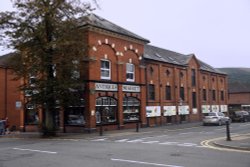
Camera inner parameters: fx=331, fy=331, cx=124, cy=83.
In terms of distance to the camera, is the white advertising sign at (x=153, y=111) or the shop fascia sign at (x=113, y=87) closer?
the shop fascia sign at (x=113, y=87)

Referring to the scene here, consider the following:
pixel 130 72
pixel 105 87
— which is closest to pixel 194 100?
pixel 130 72

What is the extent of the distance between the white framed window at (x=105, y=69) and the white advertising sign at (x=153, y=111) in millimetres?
6995

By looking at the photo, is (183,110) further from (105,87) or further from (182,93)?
(105,87)

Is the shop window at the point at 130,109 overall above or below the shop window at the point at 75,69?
below

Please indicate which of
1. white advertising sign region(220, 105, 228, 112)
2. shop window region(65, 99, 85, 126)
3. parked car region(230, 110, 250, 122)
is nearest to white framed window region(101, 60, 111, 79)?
shop window region(65, 99, 85, 126)

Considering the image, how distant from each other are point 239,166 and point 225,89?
47425 mm

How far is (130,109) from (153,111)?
425cm

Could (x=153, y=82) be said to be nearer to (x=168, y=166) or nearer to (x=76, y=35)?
(x=76, y=35)

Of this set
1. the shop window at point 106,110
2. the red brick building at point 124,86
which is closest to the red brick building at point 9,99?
the red brick building at point 124,86

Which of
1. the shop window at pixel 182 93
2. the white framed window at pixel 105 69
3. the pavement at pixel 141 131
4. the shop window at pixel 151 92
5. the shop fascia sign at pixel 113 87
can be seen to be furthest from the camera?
the shop window at pixel 182 93

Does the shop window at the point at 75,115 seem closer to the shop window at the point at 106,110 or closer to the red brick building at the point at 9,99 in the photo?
the shop window at the point at 106,110

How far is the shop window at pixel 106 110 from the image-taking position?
29.2 metres

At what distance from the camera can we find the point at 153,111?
36281mm

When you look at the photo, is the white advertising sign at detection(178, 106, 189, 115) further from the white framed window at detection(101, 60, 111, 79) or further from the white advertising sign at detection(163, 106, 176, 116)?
the white framed window at detection(101, 60, 111, 79)
